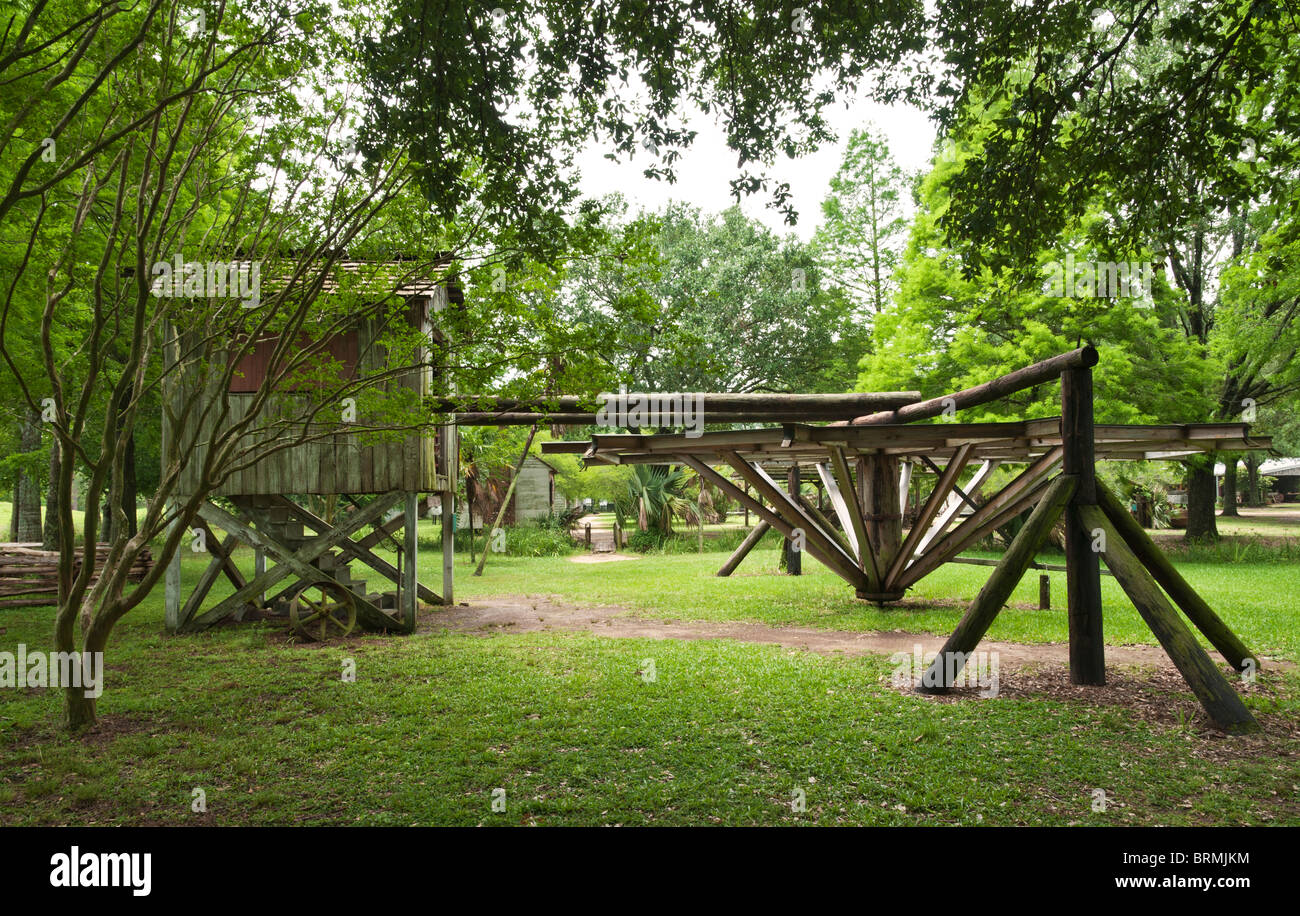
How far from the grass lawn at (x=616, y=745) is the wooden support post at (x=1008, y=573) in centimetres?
56

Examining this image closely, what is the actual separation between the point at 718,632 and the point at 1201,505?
838 inches

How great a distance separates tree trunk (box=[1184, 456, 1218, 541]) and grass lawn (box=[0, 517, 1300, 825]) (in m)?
16.3

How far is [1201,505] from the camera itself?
2541 cm

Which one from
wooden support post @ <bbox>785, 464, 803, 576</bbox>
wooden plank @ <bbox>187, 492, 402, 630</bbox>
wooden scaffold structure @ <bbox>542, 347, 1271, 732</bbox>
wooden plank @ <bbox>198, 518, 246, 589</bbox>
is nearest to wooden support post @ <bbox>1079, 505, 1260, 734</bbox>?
wooden scaffold structure @ <bbox>542, 347, 1271, 732</bbox>

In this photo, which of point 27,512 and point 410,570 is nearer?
point 410,570

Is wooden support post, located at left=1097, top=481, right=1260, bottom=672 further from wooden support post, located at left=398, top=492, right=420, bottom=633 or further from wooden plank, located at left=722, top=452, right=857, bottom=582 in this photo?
wooden support post, located at left=398, top=492, right=420, bottom=633

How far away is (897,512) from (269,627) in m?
11.3

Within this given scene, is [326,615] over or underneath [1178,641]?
underneath

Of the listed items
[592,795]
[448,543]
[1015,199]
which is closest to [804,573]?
[448,543]

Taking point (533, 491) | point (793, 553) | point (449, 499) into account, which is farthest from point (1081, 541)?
point (533, 491)

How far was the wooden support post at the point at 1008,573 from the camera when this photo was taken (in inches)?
295

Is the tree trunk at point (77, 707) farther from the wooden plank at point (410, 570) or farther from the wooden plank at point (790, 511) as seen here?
the wooden plank at point (790, 511)

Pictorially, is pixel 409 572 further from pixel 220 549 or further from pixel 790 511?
pixel 790 511
